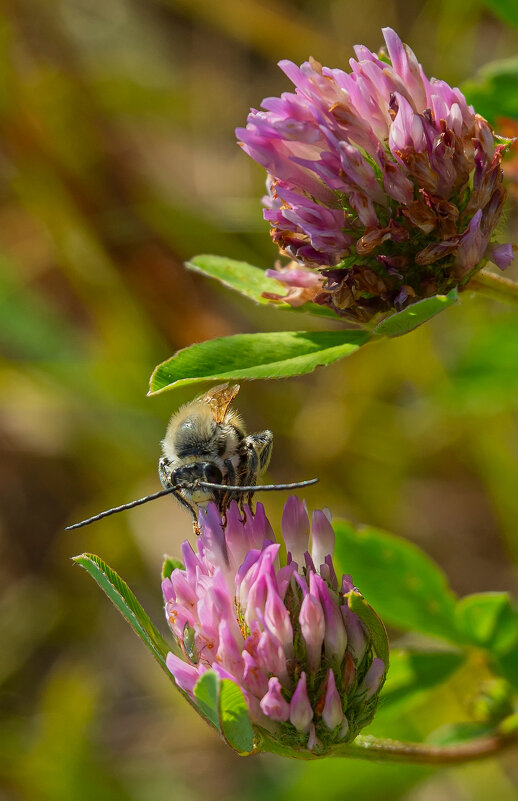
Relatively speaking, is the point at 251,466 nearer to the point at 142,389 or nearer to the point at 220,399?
the point at 220,399

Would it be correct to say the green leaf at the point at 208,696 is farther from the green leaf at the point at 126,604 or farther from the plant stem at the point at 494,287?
the plant stem at the point at 494,287

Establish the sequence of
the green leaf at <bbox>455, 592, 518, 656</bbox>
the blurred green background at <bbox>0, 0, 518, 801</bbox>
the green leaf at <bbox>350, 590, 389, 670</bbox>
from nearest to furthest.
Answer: the green leaf at <bbox>350, 590, 389, 670</bbox>
the green leaf at <bbox>455, 592, 518, 656</bbox>
the blurred green background at <bbox>0, 0, 518, 801</bbox>

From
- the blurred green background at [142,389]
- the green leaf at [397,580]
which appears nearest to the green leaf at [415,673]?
the green leaf at [397,580]

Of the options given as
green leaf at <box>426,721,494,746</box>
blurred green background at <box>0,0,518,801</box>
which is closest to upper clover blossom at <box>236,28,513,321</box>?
green leaf at <box>426,721,494,746</box>

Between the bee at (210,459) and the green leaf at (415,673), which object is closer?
the bee at (210,459)

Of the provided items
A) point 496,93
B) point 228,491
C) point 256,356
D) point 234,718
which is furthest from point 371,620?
point 496,93

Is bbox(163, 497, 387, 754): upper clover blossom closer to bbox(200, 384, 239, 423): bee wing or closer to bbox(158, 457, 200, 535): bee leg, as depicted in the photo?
bbox(158, 457, 200, 535): bee leg
